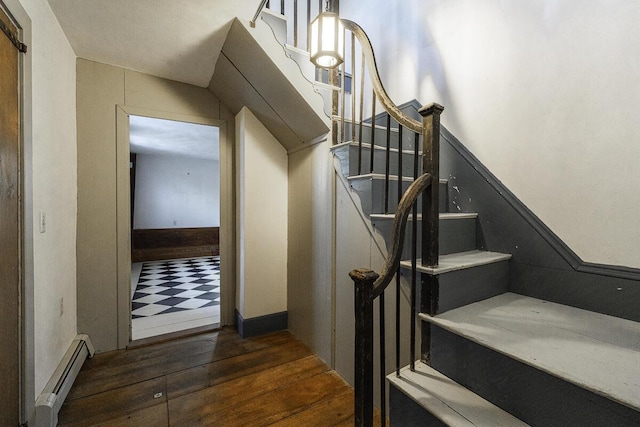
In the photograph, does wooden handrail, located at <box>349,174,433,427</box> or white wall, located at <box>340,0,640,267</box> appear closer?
wooden handrail, located at <box>349,174,433,427</box>

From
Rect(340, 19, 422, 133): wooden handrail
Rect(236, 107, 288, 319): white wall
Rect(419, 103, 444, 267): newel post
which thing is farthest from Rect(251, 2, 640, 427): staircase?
Rect(236, 107, 288, 319): white wall

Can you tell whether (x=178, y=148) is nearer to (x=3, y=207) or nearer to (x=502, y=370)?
(x=3, y=207)

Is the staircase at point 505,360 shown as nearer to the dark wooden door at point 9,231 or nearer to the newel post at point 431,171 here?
the newel post at point 431,171

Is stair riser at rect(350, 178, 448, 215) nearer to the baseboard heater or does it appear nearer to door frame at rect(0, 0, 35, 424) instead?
door frame at rect(0, 0, 35, 424)

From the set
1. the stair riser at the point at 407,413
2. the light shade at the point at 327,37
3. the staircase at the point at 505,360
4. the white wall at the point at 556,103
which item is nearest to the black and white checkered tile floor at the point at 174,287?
the stair riser at the point at 407,413

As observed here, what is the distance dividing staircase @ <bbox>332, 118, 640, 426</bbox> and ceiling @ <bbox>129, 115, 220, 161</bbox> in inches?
130

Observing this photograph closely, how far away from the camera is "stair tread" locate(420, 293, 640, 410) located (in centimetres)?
76

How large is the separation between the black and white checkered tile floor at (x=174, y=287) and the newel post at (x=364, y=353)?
2826mm

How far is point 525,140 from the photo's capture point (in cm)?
148

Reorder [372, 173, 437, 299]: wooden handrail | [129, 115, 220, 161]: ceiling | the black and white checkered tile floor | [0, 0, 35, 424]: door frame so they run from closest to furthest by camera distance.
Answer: [372, 173, 437, 299]: wooden handrail → [0, 0, 35, 424]: door frame → the black and white checkered tile floor → [129, 115, 220, 161]: ceiling

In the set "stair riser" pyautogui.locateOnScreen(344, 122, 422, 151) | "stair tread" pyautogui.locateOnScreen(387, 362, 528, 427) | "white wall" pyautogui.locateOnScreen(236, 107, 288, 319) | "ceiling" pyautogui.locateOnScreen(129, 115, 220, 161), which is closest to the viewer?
"stair tread" pyautogui.locateOnScreen(387, 362, 528, 427)

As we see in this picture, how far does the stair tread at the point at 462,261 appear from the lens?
46.0 inches

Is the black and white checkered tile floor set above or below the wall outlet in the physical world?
below

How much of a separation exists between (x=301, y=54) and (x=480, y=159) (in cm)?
152
